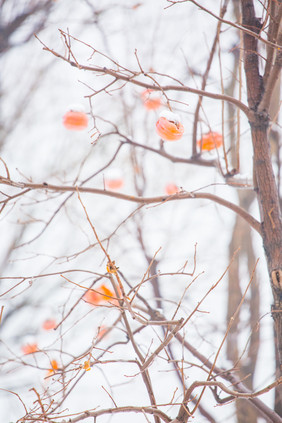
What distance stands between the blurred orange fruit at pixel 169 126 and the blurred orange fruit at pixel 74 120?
0.67 meters

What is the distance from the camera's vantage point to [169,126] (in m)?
1.64

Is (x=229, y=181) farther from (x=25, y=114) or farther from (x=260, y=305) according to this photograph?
(x=25, y=114)

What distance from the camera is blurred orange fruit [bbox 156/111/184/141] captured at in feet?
5.38

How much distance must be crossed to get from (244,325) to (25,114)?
3296 millimetres

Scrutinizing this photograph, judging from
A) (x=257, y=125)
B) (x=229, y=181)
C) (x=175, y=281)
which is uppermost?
(x=175, y=281)

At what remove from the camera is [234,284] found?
131 inches

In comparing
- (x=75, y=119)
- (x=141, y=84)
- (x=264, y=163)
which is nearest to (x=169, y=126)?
(x=141, y=84)

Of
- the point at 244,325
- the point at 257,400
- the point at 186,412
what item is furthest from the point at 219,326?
the point at 186,412

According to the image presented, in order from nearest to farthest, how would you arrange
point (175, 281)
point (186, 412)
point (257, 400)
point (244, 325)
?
point (186, 412), point (257, 400), point (244, 325), point (175, 281)

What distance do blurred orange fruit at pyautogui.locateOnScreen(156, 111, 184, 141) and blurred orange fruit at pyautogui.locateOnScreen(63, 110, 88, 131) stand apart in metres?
0.67

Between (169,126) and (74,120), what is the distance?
76cm

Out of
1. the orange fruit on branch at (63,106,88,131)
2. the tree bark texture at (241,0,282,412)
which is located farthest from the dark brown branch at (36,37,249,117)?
the orange fruit on branch at (63,106,88,131)

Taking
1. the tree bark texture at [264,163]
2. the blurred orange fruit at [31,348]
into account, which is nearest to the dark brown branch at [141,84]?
the tree bark texture at [264,163]

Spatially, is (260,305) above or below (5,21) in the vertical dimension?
below
